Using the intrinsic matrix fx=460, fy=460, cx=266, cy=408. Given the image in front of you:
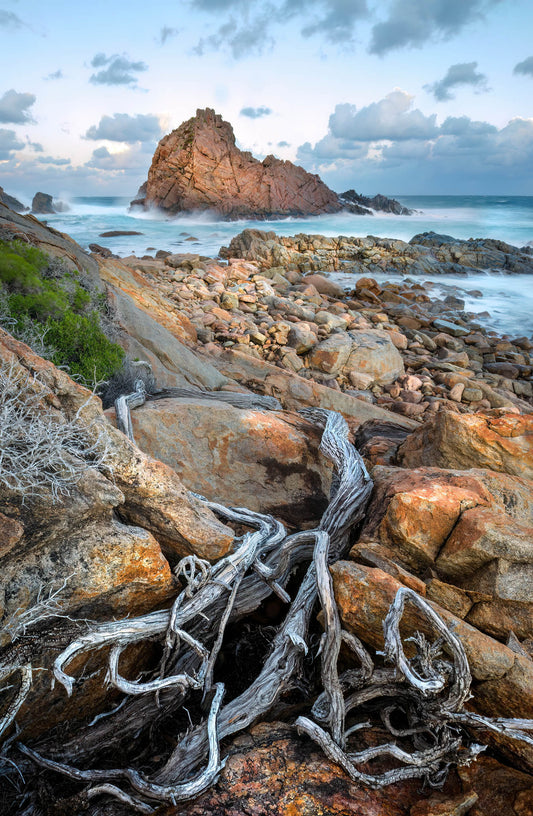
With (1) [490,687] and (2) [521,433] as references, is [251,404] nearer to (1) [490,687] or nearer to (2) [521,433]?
(2) [521,433]

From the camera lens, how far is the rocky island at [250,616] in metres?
1.99

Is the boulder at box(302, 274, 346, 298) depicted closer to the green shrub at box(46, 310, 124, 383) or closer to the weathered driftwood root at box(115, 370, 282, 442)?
the weathered driftwood root at box(115, 370, 282, 442)

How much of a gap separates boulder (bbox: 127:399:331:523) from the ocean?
1617 centimetres

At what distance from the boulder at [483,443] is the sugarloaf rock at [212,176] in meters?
58.8

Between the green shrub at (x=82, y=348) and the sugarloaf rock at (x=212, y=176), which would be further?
the sugarloaf rock at (x=212, y=176)

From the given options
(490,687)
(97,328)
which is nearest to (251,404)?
(97,328)

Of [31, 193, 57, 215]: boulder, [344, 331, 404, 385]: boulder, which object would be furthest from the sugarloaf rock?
[344, 331, 404, 385]: boulder

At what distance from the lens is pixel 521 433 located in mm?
4062

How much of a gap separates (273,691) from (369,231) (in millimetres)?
55347

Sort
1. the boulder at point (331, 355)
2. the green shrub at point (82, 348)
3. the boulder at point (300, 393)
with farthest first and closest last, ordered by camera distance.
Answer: the boulder at point (331, 355), the boulder at point (300, 393), the green shrub at point (82, 348)

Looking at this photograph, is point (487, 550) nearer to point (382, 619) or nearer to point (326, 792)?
point (382, 619)

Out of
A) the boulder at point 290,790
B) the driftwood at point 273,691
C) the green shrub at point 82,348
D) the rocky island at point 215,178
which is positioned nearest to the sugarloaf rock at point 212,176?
the rocky island at point 215,178

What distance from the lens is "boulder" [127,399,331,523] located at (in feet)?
13.0

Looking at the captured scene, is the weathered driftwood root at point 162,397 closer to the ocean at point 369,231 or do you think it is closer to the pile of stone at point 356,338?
the pile of stone at point 356,338
